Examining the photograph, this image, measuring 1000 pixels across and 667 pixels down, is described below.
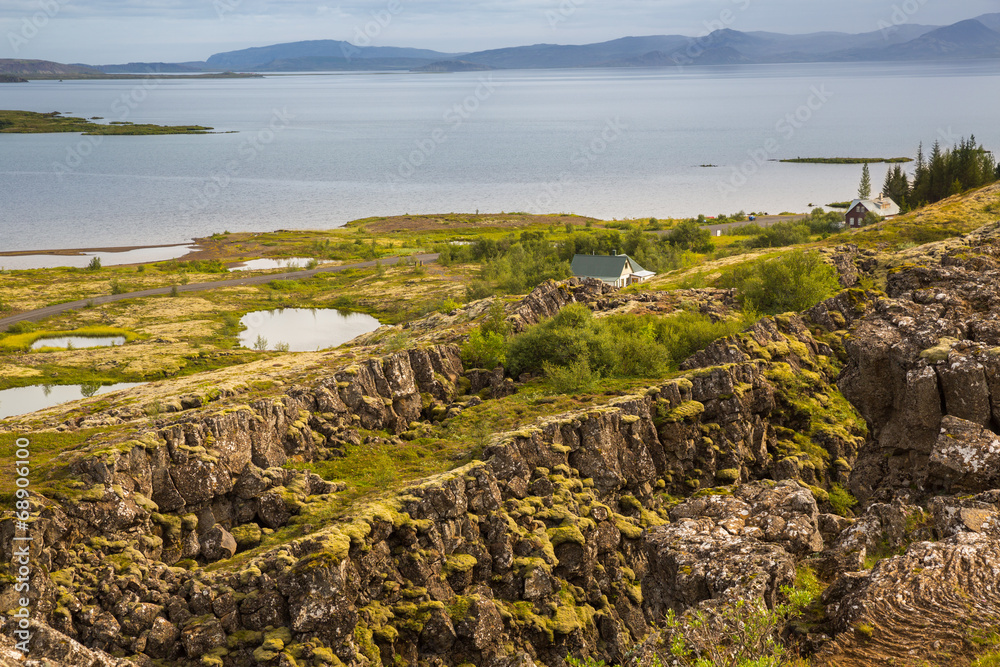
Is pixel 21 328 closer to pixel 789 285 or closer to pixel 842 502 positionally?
pixel 789 285

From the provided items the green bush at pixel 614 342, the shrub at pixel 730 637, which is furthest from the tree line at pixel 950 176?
the shrub at pixel 730 637

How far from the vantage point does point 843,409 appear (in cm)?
3897

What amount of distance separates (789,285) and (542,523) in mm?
29587

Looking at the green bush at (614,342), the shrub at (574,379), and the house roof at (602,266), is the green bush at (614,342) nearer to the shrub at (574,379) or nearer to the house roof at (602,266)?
the shrub at (574,379)

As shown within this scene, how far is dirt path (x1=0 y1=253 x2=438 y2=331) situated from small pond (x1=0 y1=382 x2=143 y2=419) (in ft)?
89.4

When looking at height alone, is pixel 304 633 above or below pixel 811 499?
below

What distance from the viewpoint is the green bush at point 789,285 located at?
50.2m

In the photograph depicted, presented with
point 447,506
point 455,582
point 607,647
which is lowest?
point 607,647

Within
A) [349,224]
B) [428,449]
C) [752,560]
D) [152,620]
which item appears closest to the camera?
[752,560]

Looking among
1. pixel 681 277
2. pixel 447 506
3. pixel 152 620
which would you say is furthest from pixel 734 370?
pixel 681 277

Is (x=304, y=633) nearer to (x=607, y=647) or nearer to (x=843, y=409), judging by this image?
(x=607, y=647)

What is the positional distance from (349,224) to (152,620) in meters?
158

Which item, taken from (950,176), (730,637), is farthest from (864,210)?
(730,637)

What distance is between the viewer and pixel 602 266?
8888cm
